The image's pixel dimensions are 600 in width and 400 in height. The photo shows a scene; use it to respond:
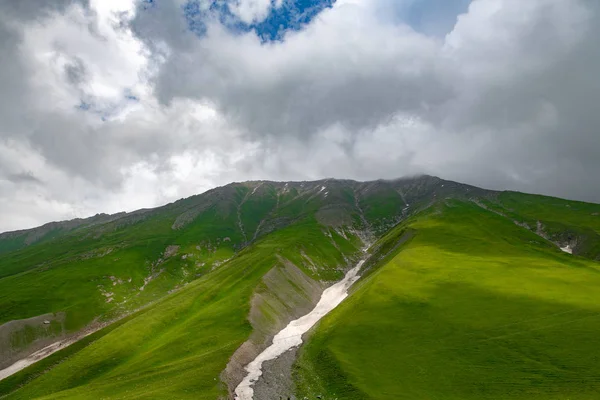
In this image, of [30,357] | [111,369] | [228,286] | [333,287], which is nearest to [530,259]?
[333,287]

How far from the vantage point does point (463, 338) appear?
7294cm

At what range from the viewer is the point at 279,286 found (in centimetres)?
14950

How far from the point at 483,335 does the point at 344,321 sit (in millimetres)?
32908

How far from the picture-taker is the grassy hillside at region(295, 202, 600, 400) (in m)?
55.9

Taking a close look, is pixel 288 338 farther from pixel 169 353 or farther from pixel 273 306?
pixel 169 353

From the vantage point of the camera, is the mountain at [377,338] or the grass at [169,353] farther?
the grass at [169,353]

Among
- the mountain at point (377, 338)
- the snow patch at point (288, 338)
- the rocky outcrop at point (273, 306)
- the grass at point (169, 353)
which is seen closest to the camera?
the mountain at point (377, 338)

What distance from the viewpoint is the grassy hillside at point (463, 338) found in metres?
55.9

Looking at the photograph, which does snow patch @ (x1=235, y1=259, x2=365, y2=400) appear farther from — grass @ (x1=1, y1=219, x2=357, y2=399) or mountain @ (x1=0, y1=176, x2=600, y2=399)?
grass @ (x1=1, y1=219, x2=357, y2=399)

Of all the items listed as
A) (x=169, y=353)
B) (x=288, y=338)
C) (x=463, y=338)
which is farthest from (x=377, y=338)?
(x=169, y=353)

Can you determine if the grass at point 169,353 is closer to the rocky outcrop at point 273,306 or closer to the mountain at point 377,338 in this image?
the mountain at point 377,338

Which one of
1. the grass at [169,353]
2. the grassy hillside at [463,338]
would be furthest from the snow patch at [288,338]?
the grassy hillside at [463,338]

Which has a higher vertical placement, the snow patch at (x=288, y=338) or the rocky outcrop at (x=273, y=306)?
the rocky outcrop at (x=273, y=306)

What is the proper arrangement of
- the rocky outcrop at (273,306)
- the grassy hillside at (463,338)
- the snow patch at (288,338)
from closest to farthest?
the grassy hillside at (463,338) < the snow patch at (288,338) < the rocky outcrop at (273,306)
